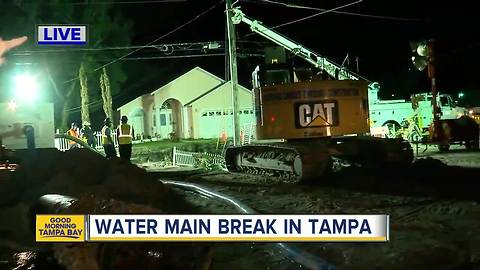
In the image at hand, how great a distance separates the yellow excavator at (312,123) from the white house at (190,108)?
2248 centimetres

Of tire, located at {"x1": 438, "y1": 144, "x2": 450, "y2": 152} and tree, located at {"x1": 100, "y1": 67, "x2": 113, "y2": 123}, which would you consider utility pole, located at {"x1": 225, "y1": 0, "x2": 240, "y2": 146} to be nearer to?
tire, located at {"x1": 438, "y1": 144, "x2": 450, "y2": 152}

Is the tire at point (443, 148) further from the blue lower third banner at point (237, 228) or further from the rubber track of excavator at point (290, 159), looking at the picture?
the blue lower third banner at point (237, 228)

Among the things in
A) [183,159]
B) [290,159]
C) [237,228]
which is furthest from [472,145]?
[237,228]

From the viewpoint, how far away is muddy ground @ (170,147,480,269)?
22.4 ft

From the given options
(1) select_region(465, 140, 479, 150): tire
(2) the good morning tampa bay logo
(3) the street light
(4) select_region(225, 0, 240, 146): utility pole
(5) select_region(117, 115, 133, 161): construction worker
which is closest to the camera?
(2) the good morning tampa bay logo

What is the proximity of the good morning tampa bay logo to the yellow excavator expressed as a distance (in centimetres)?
812

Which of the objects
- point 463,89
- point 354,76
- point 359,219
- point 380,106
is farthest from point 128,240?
point 463,89

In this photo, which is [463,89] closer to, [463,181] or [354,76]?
[354,76]

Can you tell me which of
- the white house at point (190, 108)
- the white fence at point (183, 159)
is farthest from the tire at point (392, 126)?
the white fence at point (183, 159)

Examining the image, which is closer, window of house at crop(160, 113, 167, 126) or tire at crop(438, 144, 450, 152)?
tire at crop(438, 144, 450, 152)

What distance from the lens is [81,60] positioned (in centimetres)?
4194

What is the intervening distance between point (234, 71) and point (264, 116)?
7.36 m

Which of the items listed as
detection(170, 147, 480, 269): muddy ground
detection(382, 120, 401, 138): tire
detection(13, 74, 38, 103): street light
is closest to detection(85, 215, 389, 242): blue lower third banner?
detection(170, 147, 480, 269): muddy ground

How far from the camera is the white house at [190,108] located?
3934cm
